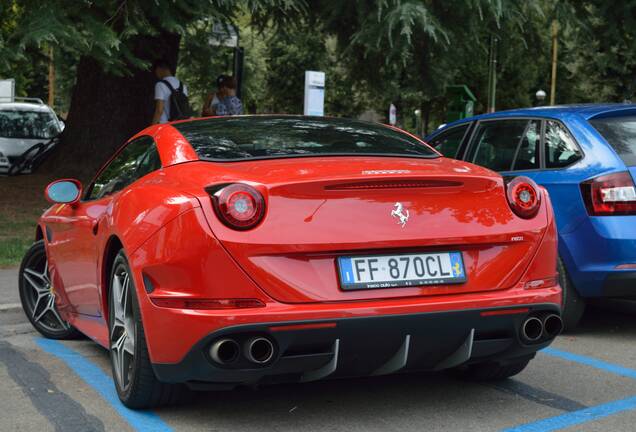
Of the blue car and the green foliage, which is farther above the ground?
the green foliage

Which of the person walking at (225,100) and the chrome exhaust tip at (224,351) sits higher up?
the person walking at (225,100)

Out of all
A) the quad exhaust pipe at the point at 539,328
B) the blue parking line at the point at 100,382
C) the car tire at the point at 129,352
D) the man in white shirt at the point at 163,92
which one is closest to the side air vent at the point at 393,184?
the quad exhaust pipe at the point at 539,328

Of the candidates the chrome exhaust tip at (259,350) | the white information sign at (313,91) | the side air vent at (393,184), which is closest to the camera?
the chrome exhaust tip at (259,350)

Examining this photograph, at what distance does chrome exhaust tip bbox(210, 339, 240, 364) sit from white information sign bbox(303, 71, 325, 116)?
12.9 metres

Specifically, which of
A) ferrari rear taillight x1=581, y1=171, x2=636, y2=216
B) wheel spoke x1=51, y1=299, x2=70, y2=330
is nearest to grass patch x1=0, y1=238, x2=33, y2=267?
wheel spoke x1=51, y1=299, x2=70, y2=330

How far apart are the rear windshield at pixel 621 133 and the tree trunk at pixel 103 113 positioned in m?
9.74

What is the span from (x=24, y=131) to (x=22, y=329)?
14.2 m

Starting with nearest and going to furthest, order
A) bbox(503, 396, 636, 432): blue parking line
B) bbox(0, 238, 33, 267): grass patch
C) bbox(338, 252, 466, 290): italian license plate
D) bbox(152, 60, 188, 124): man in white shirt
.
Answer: bbox(338, 252, 466, 290): italian license plate → bbox(503, 396, 636, 432): blue parking line → bbox(0, 238, 33, 267): grass patch → bbox(152, 60, 188, 124): man in white shirt

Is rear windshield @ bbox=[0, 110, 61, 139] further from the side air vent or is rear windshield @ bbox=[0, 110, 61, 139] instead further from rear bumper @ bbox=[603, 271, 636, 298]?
the side air vent

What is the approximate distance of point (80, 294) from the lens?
18.1ft

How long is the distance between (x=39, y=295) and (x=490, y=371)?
315cm

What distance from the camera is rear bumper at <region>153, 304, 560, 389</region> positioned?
3.96 meters

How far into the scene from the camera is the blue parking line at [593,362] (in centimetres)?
549

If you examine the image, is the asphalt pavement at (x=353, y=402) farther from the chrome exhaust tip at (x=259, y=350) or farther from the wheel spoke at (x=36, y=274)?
the wheel spoke at (x=36, y=274)
